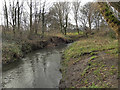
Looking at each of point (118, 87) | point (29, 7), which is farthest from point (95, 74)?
point (29, 7)

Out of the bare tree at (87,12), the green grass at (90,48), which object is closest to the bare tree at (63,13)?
the bare tree at (87,12)

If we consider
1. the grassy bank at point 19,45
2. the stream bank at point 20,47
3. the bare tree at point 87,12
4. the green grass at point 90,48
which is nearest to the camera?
the green grass at point 90,48

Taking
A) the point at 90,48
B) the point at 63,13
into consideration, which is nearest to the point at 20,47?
the point at 90,48

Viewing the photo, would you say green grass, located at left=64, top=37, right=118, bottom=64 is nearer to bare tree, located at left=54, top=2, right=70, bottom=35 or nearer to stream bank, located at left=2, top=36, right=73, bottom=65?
stream bank, located at left=2, top=36, right=73, bottom=65

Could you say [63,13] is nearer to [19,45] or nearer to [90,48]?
[19,45]

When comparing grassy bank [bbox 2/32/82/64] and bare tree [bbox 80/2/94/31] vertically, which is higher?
bare tree [bbox 80/2/94/31]

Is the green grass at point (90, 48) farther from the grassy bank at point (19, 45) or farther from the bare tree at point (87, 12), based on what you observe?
the bare tree at point (87, 12)

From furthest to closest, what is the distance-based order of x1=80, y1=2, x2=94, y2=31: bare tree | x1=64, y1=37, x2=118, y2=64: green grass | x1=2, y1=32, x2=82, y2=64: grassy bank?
x1=80, y1=2, x2=94, y2=31: bare tree < x1=2, y1=32, x2=82, y2=64: grassy bank < x1=64, y1=37, x2=118, y2=64: green grass

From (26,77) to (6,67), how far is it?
3.10 meters

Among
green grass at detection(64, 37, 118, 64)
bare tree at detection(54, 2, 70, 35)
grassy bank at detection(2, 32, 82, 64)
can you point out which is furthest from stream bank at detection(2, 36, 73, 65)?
bare tree at detection(54, 2, 70, 35)

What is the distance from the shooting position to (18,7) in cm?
2417

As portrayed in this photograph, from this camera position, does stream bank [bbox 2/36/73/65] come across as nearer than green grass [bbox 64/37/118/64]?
No

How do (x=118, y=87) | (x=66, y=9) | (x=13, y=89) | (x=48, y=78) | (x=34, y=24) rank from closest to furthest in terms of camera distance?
(x=118, y=87), (x=13, y=89), (x=48, y=78), (x=34, y=24), (x=66, y=9)

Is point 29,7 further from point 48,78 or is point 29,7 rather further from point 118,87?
point 118,87
